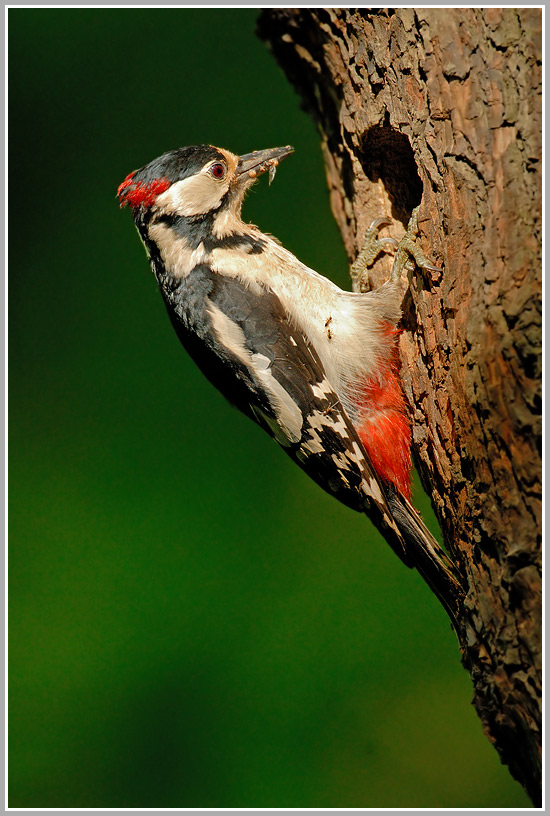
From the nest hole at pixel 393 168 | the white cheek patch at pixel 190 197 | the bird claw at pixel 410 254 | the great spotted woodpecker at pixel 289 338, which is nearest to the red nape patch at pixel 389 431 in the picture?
the great spotted woodpecker at pixel 289 338

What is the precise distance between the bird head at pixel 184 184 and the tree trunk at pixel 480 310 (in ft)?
1.35

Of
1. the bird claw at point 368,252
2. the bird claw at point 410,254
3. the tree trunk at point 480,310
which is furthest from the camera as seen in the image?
the bird claw at point 368,252

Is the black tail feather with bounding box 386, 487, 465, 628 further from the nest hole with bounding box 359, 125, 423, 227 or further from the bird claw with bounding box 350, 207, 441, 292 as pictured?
the nest hole with bounding box 359, 125, 423, 227

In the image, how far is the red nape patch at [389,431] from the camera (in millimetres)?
1478

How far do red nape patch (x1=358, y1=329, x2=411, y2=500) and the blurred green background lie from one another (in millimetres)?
1107

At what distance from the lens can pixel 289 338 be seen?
1.52m

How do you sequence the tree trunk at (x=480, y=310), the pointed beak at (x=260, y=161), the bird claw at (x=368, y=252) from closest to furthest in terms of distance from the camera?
the tree trunk at (x=480, y=310) → the bird claw at (x=368, y=252) → the pointed beak at (x=260, y=161)

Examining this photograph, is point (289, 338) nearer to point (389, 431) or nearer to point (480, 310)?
point (389, 431)

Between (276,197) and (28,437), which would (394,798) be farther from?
(276,197)

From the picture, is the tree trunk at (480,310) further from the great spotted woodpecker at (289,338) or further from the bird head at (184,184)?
the bird head at (184,184)

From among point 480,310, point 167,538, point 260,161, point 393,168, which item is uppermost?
point 260,161

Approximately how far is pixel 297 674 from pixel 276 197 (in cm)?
199

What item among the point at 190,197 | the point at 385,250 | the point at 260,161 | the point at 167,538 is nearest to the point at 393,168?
the point at 385,250

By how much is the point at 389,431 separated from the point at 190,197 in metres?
0.80
